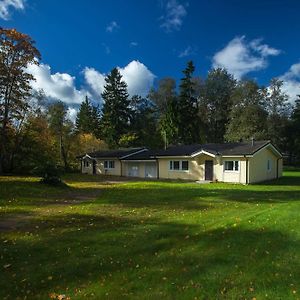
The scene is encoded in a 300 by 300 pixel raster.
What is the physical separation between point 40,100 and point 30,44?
1044cm

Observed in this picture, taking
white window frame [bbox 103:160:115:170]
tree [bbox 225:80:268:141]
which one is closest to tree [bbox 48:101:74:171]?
white window frame [bbox 103:160:115:170]

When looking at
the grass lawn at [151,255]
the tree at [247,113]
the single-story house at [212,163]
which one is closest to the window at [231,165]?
the single-story house at [212,163]

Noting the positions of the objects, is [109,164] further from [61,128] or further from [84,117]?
[84,117]

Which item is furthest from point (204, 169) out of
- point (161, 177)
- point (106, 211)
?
point (106, 211)

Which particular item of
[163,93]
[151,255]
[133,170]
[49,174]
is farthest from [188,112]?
[151,255]

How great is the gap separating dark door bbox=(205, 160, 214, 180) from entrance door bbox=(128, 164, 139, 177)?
1035 cm

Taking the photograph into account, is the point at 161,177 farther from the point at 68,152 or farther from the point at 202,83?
the point at 202,83

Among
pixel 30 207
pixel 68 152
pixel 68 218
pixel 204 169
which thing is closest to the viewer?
pixel 68 218

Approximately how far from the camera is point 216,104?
229 ft

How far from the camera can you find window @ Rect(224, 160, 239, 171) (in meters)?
30.6

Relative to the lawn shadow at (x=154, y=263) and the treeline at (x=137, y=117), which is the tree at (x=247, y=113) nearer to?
the treeline at (x=137, y=117)

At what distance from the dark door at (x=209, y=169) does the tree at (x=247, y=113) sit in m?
25.5

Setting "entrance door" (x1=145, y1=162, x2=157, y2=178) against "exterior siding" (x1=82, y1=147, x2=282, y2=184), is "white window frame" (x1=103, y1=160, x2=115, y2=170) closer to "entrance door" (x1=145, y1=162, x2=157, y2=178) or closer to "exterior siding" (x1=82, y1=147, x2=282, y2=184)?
"exterior siding" (x1=82, y1=147, x2=282, y2=184)

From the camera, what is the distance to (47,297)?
240 inches
